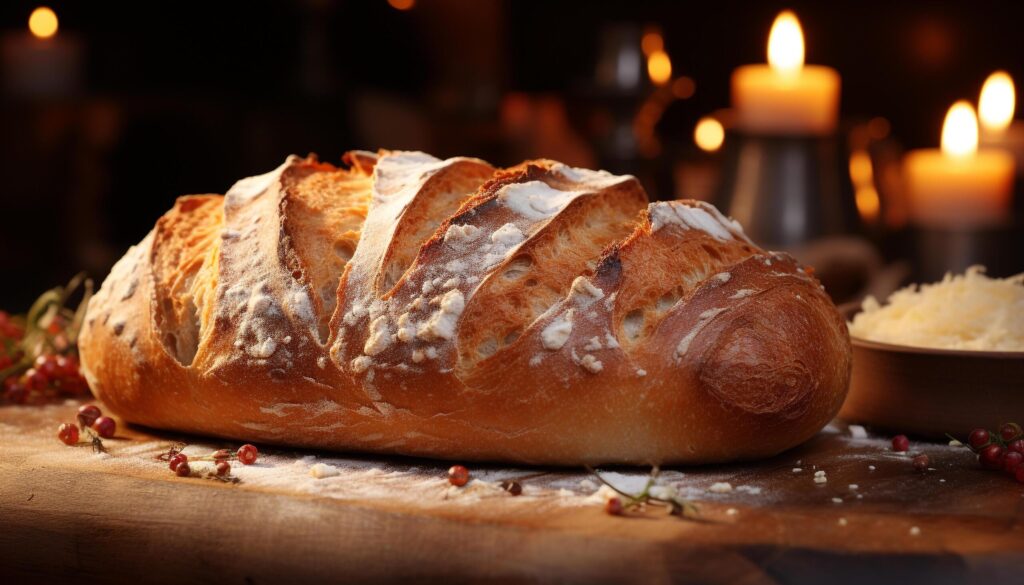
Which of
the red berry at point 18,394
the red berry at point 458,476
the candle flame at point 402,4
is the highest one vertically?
the candle flame at point 402,4

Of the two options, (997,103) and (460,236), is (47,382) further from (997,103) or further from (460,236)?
(997,103)

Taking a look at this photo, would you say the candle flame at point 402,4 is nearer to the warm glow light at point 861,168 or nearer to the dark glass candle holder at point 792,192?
the warm glow light at point 861,168

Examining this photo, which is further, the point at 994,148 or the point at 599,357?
the point at 994,148

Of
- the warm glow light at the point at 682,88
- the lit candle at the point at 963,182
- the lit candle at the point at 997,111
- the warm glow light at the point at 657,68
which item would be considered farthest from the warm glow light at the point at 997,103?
the warm glow light at the point at 682,88

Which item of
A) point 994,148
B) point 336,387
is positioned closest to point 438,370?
point 336,387

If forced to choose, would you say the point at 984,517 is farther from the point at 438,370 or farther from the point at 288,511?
the point at 288,511

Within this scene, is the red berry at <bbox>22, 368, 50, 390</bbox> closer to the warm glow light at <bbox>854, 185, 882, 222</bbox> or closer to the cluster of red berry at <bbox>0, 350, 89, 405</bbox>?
the cluster of red berry at <bbox>0, 350, 89, 405</bbox>
